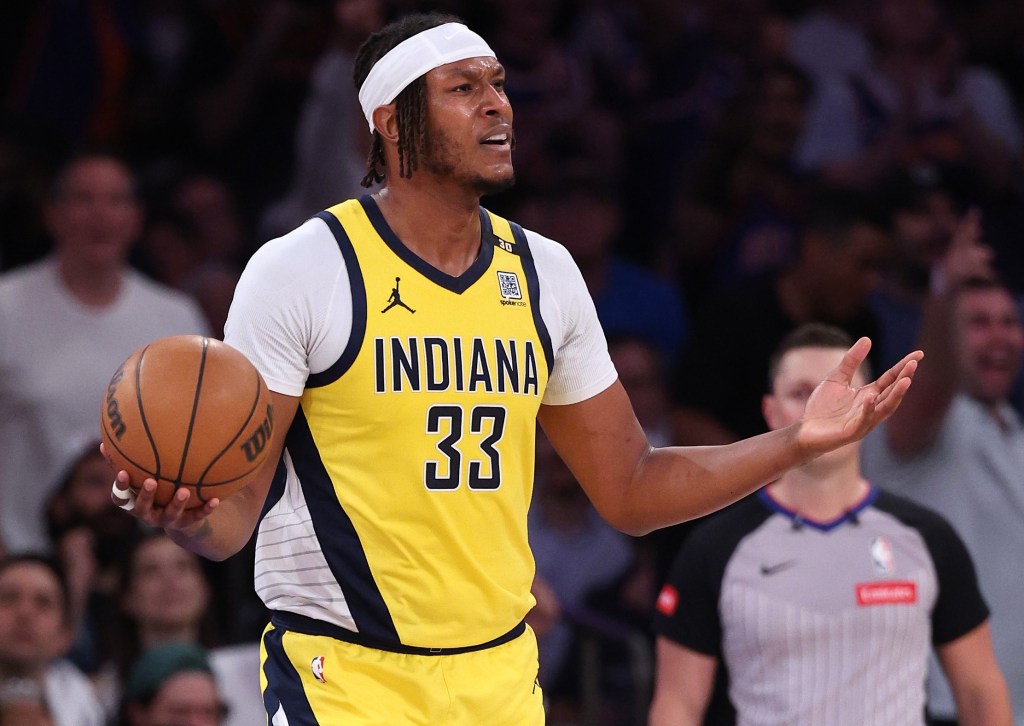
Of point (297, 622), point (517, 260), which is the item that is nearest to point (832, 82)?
point (517, 260)

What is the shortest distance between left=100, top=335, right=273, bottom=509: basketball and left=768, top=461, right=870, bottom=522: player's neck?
6.81 feet

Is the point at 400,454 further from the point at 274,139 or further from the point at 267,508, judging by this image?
the point at 274,139

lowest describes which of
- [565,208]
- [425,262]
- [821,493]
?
[821,493]

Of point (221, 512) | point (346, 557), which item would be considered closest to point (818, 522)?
point (346, 557)

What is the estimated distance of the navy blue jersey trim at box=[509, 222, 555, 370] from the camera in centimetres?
376

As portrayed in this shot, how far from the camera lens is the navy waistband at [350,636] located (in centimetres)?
352

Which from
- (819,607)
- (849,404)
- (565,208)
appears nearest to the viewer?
(849,404)

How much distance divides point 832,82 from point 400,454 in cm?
648

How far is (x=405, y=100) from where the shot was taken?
3.77 metres

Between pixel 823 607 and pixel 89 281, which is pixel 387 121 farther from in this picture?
pixel 89 281

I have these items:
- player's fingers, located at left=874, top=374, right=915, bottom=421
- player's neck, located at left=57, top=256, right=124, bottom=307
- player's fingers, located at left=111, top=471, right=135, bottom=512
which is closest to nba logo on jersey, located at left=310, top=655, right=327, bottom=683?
player's fingers, located at left=111, top=471, right=135, bottom=512

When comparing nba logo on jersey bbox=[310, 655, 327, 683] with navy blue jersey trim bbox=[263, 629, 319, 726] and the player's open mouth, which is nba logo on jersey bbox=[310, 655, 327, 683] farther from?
the player's open mouth

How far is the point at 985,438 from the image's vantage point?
20.0 ft

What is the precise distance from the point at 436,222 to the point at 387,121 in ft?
0.90
